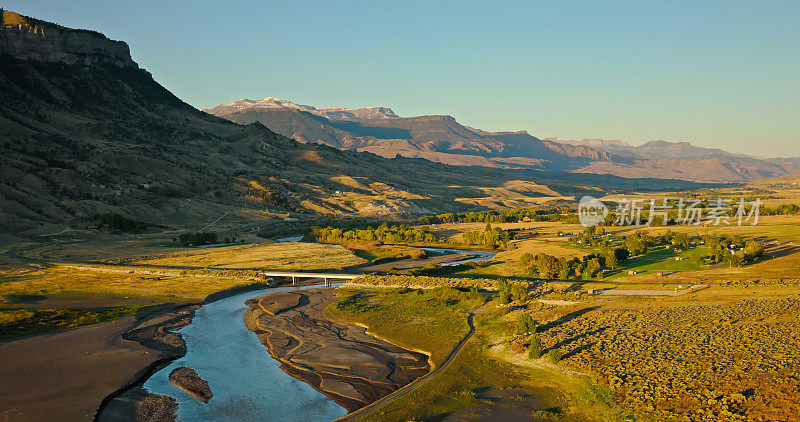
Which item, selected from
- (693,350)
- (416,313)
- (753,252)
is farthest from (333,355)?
(753,252)

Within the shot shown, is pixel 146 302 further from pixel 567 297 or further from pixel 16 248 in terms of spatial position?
pixel 16 248

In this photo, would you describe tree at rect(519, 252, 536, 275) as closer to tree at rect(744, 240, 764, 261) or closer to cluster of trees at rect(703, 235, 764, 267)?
cluster of trees at rect(703, 235, 764, 267)

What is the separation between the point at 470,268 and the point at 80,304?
57.0 meters

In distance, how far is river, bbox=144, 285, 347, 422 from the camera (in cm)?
3450

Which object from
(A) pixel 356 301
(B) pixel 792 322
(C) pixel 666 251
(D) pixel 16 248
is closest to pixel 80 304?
(A) pixel 356 301

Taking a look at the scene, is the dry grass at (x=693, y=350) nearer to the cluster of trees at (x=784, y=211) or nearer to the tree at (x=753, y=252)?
the tree at (x=753, y=252)

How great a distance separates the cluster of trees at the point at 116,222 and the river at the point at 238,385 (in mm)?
98545

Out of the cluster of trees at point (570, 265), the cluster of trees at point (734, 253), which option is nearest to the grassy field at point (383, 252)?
the cluster of trees at point (570, 265)

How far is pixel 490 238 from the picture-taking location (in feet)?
411

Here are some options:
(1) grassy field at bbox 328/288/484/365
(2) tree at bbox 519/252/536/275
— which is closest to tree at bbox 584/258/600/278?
(2) tree at bbox 519/252/536/275

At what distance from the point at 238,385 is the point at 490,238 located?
92.3 m

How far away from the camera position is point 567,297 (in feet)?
195

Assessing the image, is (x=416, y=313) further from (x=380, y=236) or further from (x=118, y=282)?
(x=380, y=236)

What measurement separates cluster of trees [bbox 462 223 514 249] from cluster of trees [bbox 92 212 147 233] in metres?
88.5
